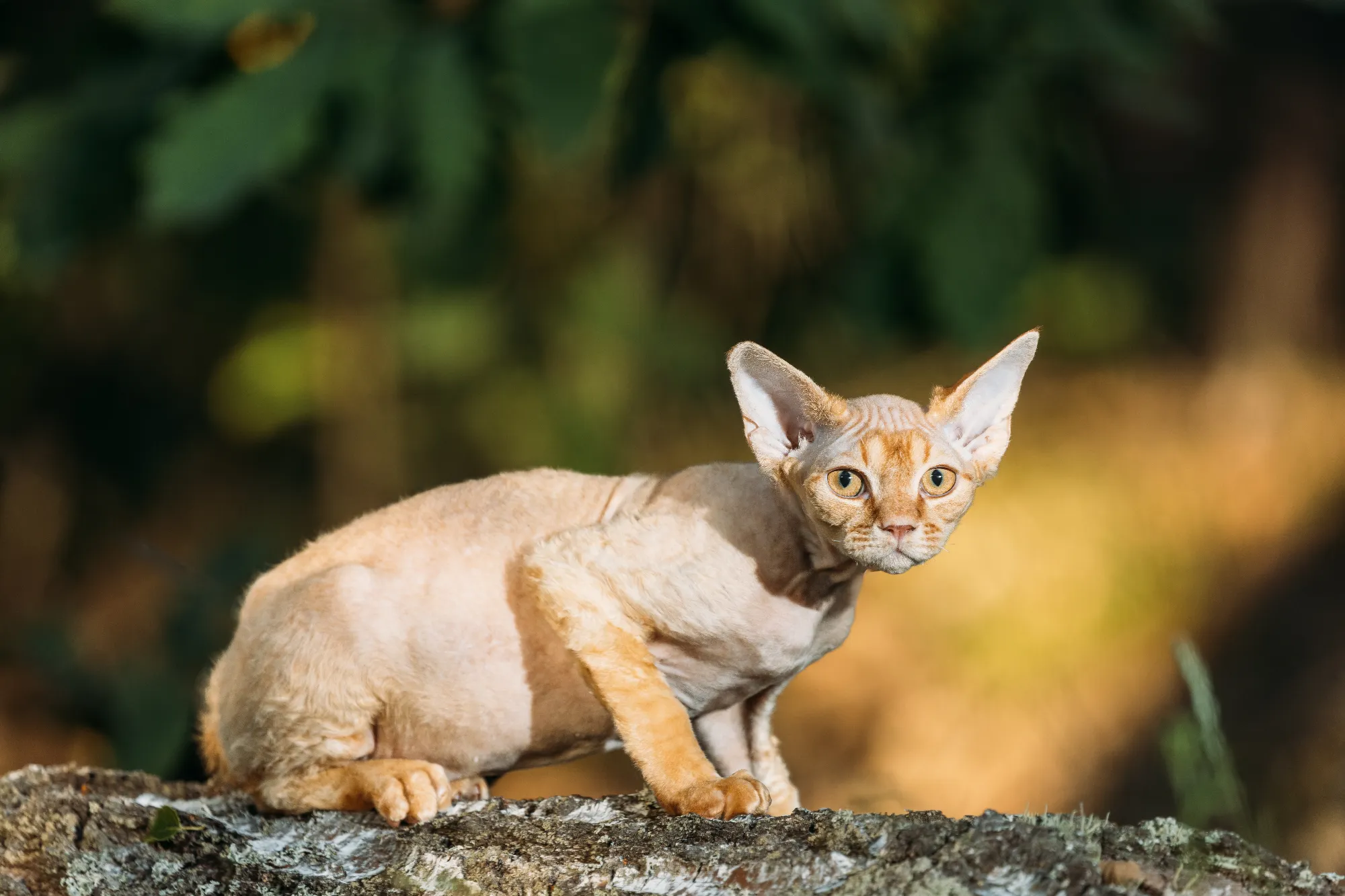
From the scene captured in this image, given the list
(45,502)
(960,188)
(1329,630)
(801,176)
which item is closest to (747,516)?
(960,188)

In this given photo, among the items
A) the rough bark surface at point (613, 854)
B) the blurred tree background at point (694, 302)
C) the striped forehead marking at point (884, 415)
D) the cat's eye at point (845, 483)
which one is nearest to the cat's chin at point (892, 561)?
the cat's eye at point (845, 483)

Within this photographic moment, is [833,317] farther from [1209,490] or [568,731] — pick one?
[568,731]

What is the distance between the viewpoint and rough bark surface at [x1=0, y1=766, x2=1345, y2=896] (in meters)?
2.79

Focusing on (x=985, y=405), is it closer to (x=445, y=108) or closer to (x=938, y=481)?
(x=938, y=481)

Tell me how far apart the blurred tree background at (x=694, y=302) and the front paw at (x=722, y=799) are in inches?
34.0

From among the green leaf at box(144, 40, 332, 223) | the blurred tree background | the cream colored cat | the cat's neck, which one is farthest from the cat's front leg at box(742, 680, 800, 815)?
the green leaf at box(144, 40, 332, 223)

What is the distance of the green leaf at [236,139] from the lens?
4.70 metres

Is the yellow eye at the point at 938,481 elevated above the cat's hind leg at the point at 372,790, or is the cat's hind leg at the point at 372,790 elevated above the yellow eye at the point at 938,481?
the yellow eye at the point at 938,481

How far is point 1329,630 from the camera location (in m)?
8.75

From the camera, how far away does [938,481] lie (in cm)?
318

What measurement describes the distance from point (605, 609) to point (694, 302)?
629cm

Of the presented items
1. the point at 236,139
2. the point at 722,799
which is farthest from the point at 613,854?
the point at 236,139

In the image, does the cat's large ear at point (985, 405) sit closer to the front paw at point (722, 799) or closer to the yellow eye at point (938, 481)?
the yellow eye at point (938, 481)

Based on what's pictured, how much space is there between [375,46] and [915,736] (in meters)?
6.42
